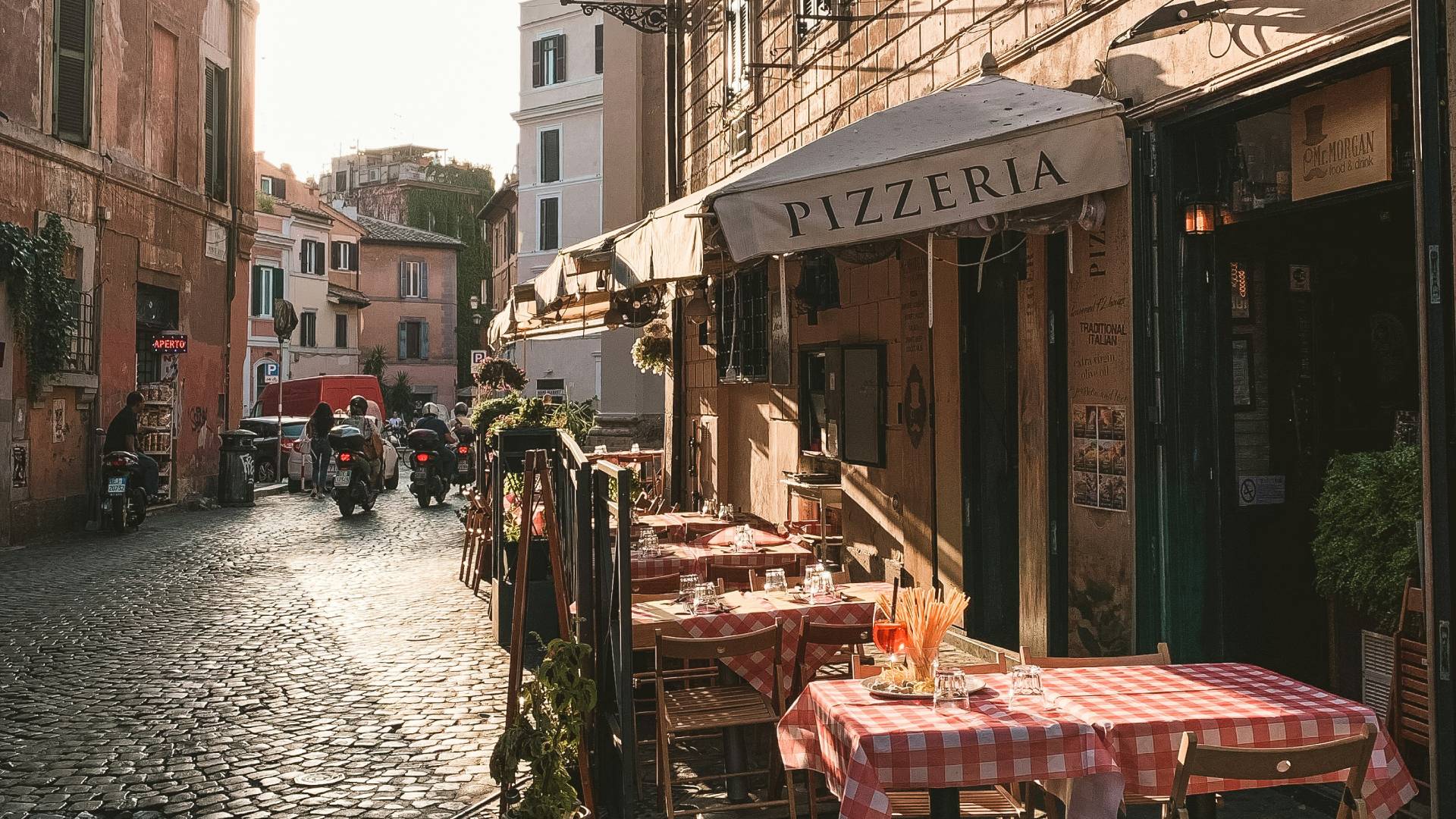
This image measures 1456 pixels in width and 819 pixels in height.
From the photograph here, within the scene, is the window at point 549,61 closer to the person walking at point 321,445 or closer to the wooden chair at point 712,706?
the person walking at point 321,445

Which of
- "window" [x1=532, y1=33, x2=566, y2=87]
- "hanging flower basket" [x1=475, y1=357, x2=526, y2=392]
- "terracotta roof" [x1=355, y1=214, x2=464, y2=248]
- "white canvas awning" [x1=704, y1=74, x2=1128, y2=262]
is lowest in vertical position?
"hanging flower basket" [x1=475, y1=357, x2=526, y2=392]

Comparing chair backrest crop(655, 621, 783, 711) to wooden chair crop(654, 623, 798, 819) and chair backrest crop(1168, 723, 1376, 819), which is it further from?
chair backrest crop(1168, 723, 1376, 819)

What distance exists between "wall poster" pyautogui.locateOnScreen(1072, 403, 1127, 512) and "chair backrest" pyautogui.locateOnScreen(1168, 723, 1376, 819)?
3.05 m

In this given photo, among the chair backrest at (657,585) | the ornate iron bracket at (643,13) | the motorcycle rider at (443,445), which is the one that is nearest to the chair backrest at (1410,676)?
the chair backrest at (657,585)

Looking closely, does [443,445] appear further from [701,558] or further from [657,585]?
[657,585]

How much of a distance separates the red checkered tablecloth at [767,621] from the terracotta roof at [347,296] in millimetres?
49365

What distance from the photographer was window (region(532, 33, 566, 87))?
44.3 m

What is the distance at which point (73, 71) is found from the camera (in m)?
17.5

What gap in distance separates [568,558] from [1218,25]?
3772mm

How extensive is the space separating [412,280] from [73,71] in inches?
1726

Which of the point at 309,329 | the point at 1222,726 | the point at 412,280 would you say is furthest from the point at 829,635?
the point at 412,280

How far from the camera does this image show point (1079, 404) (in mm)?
7082

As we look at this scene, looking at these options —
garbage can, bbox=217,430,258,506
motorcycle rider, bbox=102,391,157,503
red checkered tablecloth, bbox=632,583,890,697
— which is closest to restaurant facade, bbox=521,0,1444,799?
red checkered tablecloth, bbox=632,583,890,697

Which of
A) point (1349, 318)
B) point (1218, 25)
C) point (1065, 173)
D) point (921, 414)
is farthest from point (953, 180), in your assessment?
point (921, 414)
